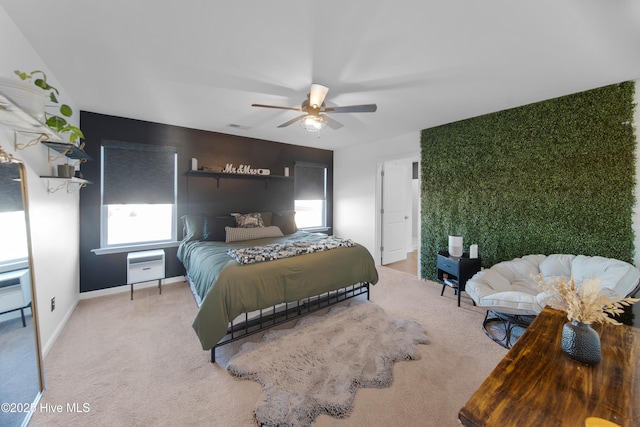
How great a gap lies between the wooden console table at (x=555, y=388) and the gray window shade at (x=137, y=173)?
427 cm

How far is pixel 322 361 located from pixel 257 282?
2.86 feet

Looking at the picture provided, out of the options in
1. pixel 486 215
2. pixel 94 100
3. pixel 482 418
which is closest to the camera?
pixel 482 418

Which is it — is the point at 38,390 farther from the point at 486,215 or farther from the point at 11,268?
the point at 486,215

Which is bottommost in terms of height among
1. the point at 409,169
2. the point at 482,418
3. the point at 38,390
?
the point at 38,390

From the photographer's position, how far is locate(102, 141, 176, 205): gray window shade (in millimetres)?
3373

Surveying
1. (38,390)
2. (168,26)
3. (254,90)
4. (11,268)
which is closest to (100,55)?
(168,26)

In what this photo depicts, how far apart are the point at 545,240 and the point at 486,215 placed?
0.67 m

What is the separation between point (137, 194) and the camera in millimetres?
3561

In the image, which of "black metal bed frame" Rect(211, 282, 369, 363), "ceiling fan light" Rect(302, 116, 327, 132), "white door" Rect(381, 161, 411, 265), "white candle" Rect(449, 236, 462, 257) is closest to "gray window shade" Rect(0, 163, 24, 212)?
"black metal bed frame" Rect(211, 282, 369, 363)

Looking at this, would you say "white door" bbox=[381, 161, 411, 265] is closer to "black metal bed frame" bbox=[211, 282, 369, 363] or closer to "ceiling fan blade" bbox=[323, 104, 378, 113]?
"black metal bed frame" bbox=[211, 282, 369, 363]

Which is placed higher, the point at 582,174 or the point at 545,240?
the point at 582,174

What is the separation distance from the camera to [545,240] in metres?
2.85

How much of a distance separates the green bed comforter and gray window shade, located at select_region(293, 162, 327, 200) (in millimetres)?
2353
